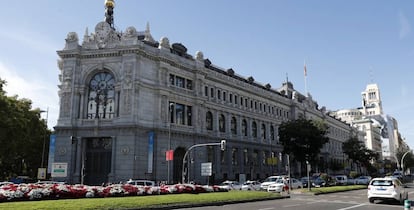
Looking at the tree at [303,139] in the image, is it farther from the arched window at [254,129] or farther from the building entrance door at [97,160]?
the building entrance door at [97,160]

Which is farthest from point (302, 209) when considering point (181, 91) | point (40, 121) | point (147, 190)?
point (40, 121)

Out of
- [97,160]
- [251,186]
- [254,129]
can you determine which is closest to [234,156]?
[254,129]

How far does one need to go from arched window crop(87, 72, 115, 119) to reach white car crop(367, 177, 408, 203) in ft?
101

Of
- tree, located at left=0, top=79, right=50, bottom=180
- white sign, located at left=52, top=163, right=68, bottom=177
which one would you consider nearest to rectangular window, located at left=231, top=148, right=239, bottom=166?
white sign, located at left=52, top=163, right=68, bottom=177

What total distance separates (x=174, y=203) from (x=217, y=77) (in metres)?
38.2

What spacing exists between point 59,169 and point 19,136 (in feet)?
22.5

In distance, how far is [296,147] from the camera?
56.4 metres

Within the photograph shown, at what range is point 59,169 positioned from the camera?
128 feet

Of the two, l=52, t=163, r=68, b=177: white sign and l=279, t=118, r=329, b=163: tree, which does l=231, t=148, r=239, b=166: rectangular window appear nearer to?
l=279, t=118, r=329, b=163: tree

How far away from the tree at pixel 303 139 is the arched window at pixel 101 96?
28.4 metres

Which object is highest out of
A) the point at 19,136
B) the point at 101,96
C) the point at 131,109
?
the point at 101,96

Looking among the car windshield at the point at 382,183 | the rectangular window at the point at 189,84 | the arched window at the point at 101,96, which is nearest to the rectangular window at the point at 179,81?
the rectangular window at the point at 189,84

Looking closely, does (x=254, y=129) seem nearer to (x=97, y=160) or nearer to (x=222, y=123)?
(x=222, y=123)

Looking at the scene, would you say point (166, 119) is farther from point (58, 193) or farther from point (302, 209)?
point (302, 209)
